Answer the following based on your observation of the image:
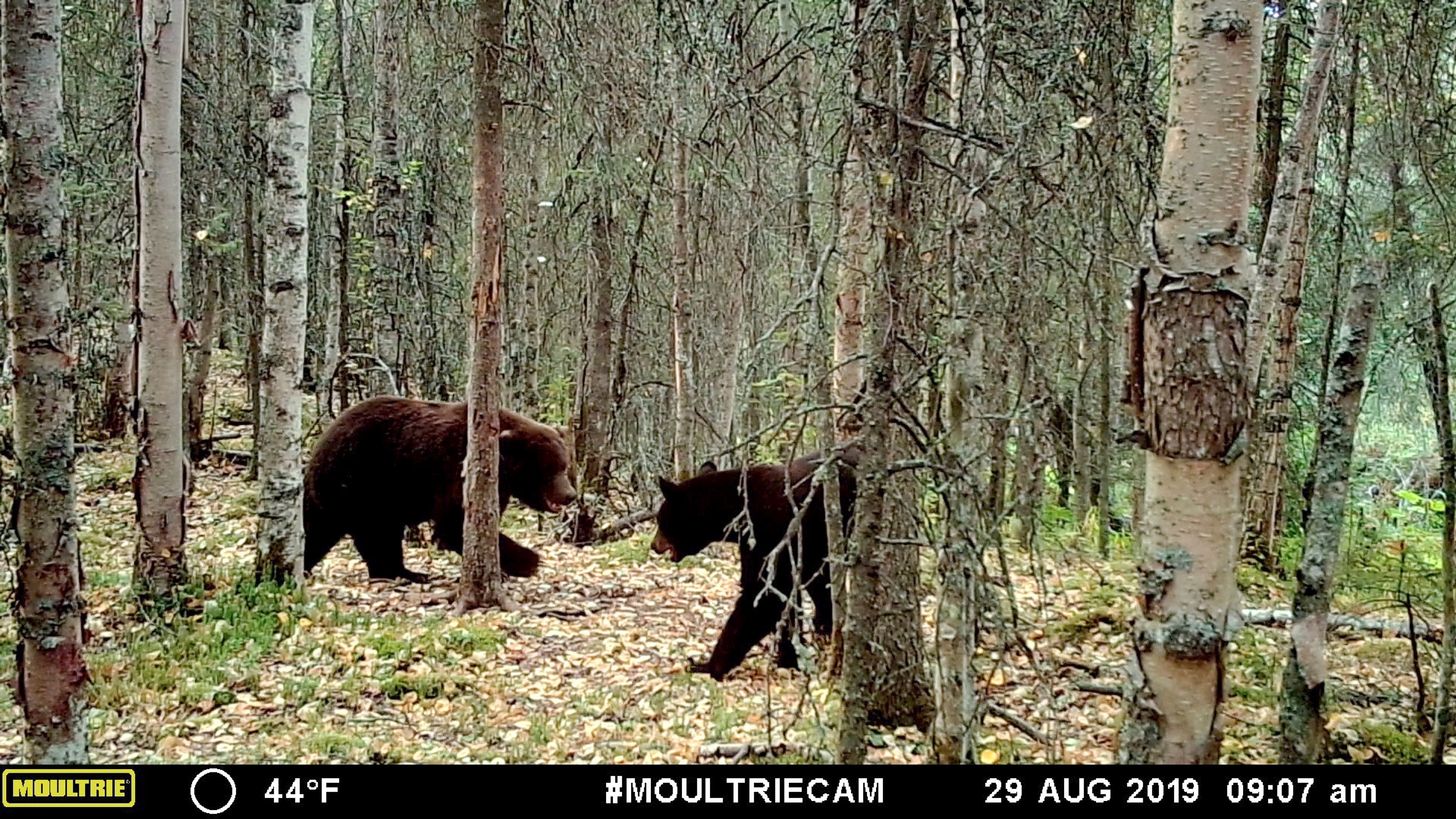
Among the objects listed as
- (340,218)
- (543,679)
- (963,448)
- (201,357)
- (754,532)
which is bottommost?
(543,679)

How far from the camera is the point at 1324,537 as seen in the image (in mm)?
4254

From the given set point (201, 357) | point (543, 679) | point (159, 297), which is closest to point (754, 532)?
point (543, 679)

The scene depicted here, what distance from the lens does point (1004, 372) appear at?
12.8 feet

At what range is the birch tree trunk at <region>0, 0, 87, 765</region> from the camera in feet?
11.5

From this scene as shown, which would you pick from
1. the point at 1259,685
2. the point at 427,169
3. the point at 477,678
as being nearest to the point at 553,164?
the point at 427,169

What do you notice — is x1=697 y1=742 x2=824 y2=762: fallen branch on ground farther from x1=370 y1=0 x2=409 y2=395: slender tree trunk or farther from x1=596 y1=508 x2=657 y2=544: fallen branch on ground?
x1=370 y1=0 x2=409 y2=395: slender tree trunk

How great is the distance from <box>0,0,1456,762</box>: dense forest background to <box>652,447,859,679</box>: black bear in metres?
0.30

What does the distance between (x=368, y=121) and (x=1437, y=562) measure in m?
14.1

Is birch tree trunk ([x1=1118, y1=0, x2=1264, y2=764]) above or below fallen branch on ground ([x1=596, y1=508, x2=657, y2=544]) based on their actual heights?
above

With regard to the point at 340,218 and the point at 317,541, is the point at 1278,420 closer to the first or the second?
the point at 317,541

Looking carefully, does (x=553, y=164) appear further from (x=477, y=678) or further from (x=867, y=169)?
(x=867, y=169)

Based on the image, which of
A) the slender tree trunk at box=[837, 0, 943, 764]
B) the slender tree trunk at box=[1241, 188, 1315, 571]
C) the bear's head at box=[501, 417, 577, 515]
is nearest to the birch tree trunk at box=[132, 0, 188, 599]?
the bear's head at box=[501, 417, 577, 515]

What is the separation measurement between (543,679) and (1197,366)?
447 centimetres
